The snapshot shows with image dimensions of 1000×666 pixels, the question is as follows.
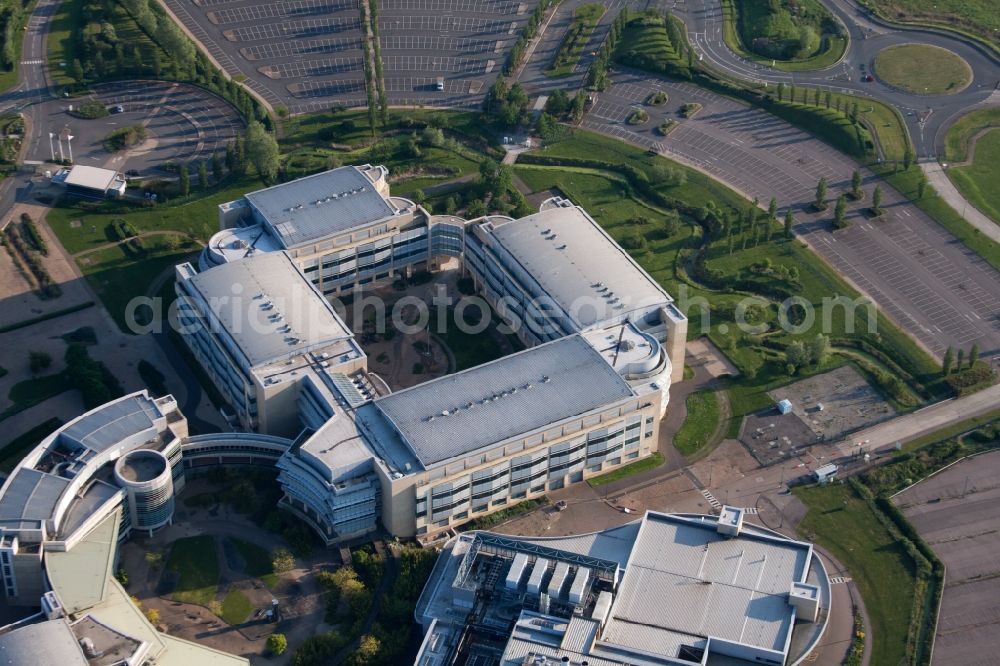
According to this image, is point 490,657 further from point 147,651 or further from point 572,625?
point 147,651

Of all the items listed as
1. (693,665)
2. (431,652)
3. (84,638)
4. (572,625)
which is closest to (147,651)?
(84,638)

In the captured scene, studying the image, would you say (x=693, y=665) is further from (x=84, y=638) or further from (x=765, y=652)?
(x=84, y=638)

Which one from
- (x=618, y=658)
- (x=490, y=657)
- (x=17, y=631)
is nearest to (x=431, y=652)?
(x=490, y=657)

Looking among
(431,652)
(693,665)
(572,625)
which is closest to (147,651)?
(431,652)

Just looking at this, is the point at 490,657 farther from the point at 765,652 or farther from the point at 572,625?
the point at 765,652

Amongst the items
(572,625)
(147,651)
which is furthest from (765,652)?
(147,651)

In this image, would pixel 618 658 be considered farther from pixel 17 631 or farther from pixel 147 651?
pixel 17 631

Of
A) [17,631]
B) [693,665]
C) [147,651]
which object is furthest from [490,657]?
[17,631]
